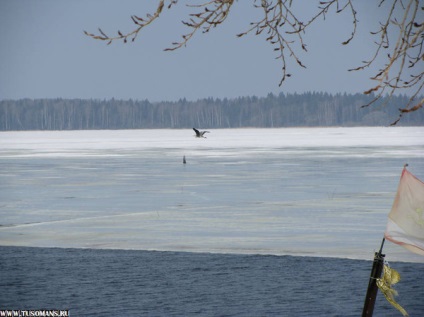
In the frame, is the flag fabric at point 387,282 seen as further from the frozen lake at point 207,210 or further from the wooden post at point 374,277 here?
the frozen lake at point 207,210

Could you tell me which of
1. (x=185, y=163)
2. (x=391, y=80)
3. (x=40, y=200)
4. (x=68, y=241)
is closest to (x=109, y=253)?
(x=68, y=241)

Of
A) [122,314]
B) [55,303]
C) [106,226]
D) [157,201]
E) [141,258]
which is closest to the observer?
[122,314]

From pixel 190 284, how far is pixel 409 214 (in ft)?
20.2

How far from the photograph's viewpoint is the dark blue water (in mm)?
11703

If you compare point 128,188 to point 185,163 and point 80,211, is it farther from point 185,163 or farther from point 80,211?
point 185,163

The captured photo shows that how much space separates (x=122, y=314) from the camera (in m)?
11.2

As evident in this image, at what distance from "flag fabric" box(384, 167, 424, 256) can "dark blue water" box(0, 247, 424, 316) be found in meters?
3.75

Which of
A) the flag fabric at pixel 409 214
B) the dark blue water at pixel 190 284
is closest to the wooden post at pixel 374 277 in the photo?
the flag fabric at pixel 409 214

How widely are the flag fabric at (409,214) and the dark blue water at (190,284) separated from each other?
375cm

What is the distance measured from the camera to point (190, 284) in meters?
13.5

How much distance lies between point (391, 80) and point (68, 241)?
12233mm

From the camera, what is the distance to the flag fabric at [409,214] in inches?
297

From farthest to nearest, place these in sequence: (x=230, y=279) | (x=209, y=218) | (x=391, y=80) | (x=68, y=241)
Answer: (x=209, y=218)
(x=68, y=241)
(x=230, y=279)
(x=391, y=80)

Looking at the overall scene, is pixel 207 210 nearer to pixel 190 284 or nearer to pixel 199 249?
pixel 199 249
